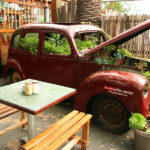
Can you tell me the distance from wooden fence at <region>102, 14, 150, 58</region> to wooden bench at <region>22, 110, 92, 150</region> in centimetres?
471

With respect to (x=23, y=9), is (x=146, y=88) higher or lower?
lower

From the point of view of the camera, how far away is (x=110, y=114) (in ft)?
11.5

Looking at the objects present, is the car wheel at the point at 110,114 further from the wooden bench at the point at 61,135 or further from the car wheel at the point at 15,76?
the car wheel at the point at 15,76

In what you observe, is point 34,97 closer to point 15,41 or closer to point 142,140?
point 142,140

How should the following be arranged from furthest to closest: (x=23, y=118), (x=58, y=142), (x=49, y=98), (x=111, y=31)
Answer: (x=111, y=31) < (x=23, y=118) < (x=49, y=98) < (x=58, y=142)

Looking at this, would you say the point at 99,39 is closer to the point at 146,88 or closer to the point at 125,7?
the point at 146,88

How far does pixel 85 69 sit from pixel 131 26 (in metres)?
3.80

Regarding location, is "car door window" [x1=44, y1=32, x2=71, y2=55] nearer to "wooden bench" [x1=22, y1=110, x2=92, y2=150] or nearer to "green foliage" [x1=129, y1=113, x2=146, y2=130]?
"wooden bench" [x1=22, y1=110, x2=92, y2=150]

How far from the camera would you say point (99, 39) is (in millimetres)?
4949

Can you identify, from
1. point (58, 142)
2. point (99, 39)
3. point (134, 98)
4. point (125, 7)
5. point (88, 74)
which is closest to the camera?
point (58, 142)

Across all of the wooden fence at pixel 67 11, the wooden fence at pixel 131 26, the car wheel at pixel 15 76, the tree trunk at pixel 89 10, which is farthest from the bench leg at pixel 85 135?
the wooden fence at pixel 67 11

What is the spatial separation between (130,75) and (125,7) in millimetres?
20561

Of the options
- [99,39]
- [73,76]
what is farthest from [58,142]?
[99,39]

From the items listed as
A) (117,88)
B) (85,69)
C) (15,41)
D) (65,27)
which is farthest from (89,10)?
(117,88)
